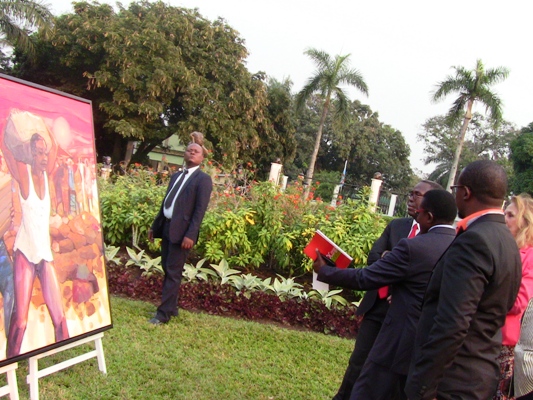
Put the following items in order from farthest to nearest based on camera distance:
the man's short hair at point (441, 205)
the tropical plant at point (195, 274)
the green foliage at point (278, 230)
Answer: the green foliage at point (278, 230) → the tropical plant at point (195, 274) → the man's short hair at point (441, 205)

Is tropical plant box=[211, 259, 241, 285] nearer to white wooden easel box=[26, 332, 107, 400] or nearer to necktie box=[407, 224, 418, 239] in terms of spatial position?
white wooden easel box=[26, 332, 107, 400]

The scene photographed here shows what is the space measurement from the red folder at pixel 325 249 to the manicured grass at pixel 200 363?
1399 mm

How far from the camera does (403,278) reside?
2646mm

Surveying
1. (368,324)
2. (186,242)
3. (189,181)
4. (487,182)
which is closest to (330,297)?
(186,242)

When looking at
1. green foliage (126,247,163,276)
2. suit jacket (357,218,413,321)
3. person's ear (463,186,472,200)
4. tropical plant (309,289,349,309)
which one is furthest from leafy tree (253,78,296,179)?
person's ear (463,186,472,200)

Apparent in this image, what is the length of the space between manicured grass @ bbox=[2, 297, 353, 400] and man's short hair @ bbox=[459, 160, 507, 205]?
2.35 metres

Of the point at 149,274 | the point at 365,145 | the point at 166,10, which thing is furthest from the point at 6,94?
the point at 365,145

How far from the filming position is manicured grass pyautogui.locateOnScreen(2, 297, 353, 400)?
3367 mm

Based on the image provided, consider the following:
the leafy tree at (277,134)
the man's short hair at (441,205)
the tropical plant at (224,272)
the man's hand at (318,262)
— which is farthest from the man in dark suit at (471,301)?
the leafy tree at (277,134)

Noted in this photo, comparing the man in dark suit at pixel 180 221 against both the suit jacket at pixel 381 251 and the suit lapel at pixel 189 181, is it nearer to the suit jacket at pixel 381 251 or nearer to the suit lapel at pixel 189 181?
the suit lapel at pixel 189 181

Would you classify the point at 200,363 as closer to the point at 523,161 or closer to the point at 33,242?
the point at 33,242

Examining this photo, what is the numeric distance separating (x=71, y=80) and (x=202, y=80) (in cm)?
695

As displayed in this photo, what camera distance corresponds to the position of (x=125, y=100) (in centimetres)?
2306

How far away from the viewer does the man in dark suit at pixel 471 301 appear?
1.84 meters
